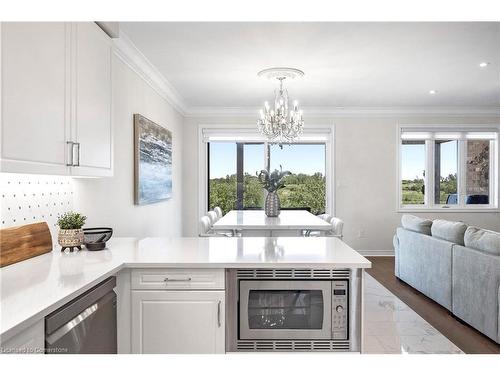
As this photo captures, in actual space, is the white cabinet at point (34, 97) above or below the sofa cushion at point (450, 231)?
above

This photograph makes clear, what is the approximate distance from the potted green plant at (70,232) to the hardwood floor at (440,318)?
269 cm

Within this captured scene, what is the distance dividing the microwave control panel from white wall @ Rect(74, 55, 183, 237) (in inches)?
71.4

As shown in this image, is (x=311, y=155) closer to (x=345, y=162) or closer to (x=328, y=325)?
(x=345, y=162)

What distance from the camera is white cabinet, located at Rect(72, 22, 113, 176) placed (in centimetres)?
186

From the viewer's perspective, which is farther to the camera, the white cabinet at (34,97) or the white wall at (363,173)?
the white wall at (363,173)

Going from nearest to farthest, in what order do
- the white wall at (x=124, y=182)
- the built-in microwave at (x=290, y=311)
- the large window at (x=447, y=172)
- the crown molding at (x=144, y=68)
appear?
the built-in microwave at (x=290, y=311), the white wall at (x=124, y=182), the crown molding at (x=144, y=68), the large window at (x=447, y=172)

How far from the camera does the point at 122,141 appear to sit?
10.5 feet

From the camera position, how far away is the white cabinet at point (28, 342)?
3.22ft

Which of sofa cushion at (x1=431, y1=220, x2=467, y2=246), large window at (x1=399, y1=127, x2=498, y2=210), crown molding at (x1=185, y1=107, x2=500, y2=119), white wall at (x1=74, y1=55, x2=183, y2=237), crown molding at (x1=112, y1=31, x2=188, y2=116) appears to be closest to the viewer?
white wall at (x1=74, y1=55, x2=183, y2=237)

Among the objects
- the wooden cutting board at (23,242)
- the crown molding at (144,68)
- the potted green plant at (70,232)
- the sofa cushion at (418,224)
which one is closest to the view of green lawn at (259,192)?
the crown molding at (144,68)

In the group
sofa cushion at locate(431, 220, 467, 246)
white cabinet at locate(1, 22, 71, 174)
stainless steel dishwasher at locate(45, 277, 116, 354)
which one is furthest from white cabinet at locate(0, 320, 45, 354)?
sofa cushion at locate(431, 220, 467, 246)

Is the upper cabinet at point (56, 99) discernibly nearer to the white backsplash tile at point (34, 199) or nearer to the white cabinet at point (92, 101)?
the white cabinet at point (92, 101)

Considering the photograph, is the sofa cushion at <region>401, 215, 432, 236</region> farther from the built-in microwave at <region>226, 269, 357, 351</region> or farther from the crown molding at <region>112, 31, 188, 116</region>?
the crown molding at <region>112, 31, 188, 116</region>
